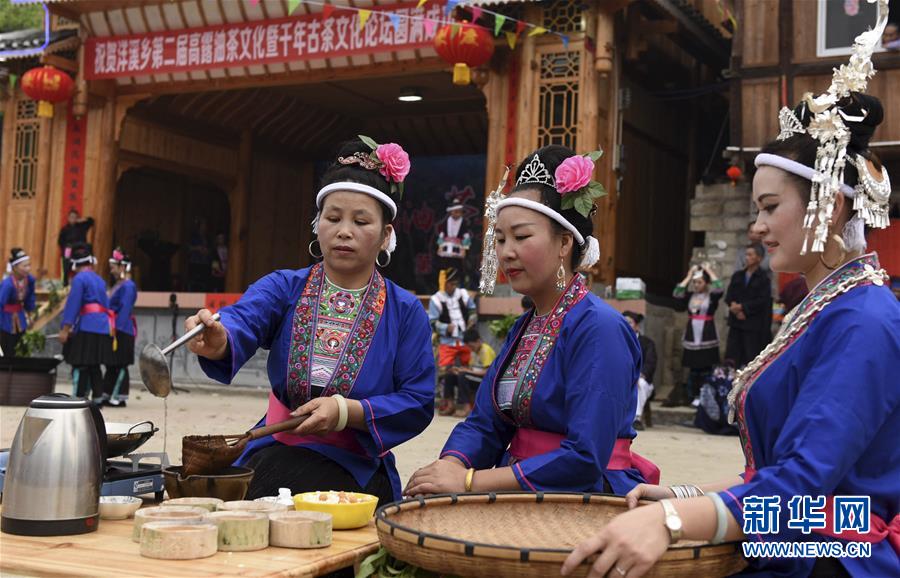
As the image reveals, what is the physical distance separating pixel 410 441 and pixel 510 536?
6343 millimetres

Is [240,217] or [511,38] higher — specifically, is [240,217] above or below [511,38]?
below

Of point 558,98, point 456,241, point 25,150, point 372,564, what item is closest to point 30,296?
point 25,150

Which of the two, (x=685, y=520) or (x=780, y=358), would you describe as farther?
(x=780, y=358)

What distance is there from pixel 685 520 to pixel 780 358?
0.44 meters

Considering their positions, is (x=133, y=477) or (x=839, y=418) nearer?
(x=839, y=418)

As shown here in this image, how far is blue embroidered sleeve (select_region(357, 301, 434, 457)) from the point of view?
265 centimetres

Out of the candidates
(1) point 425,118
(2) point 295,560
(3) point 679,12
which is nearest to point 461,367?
(3) point 679,12

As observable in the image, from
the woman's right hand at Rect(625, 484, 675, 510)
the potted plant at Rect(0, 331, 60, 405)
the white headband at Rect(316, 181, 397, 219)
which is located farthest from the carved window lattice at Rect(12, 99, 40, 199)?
the woman's right hand at Rect(625, 484, 675, 510)

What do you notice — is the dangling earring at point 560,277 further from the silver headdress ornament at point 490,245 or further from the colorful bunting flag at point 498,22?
the colorful bunting flag at point 498,22

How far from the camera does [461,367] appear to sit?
10398 millimetres

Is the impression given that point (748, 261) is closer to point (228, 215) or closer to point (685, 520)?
point (685, 520)

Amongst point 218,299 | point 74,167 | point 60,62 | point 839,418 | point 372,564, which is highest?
point 60,62

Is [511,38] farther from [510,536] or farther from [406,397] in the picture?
[510,536]

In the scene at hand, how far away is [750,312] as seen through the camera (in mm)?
9469
